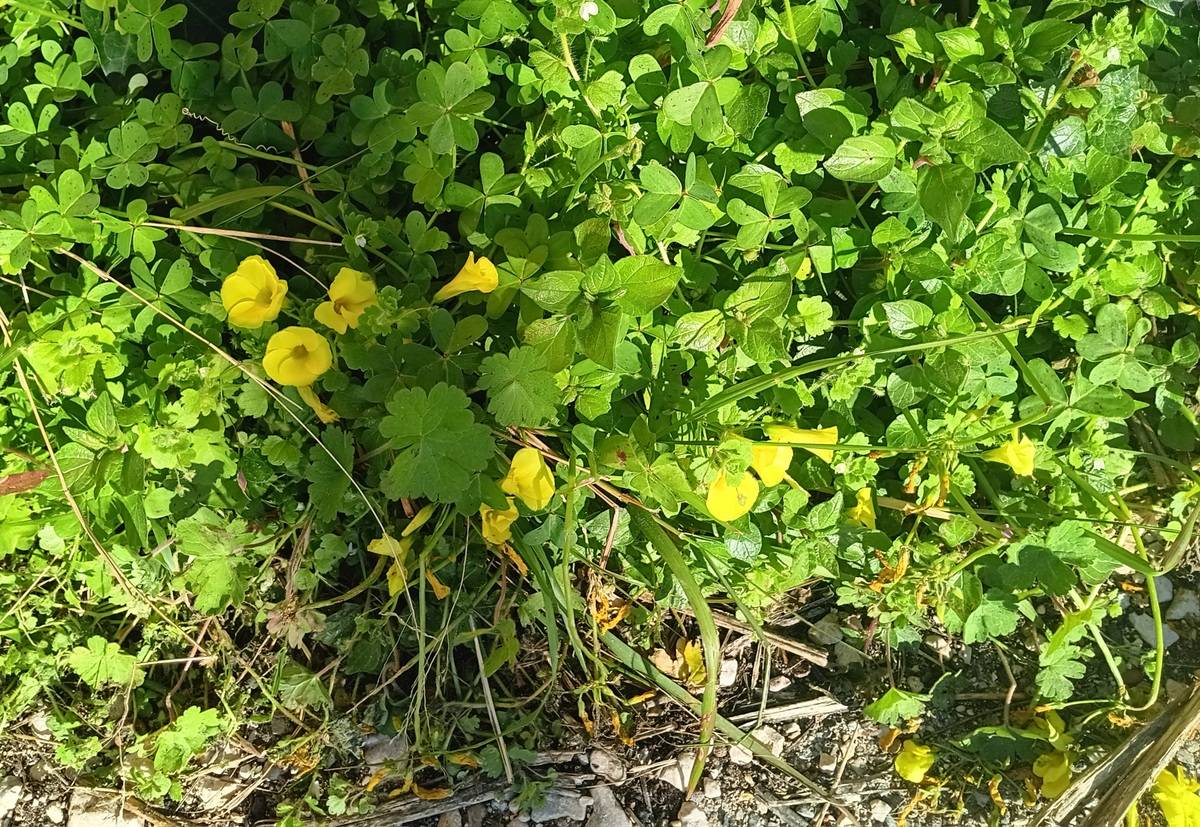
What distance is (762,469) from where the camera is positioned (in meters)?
1.85

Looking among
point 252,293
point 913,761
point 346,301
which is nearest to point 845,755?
point 913,761

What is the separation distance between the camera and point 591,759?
87.7 inches

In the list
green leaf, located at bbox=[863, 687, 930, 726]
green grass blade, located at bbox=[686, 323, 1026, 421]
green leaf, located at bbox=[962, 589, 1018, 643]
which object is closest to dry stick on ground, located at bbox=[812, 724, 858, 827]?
green leaf, located at bbox=[863, 687, 930, 726]

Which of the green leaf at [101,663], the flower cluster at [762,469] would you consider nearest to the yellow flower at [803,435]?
the flower cluster at [762,469]

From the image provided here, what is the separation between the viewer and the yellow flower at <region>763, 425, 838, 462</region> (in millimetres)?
1877

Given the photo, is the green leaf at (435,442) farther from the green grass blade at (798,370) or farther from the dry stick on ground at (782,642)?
the dry stick on ground at (782,642)

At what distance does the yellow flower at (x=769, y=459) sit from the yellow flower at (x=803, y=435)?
0.12ft

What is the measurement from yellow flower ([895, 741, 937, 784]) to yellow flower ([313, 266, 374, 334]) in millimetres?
1706

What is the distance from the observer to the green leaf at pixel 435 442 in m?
1.71

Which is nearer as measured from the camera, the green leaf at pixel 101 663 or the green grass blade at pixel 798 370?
the green grass blade at pixel 798 370

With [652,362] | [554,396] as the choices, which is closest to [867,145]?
[652,362]

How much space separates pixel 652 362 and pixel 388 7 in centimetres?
106

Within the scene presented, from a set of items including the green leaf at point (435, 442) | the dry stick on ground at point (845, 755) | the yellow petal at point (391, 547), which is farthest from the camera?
the dry stick on ground at point (845, 755)

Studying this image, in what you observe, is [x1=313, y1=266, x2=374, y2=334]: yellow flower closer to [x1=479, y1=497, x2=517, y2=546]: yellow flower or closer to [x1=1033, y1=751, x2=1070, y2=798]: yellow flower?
[x1=479, y1=497, x2=517, y2=546]: yellow flower
